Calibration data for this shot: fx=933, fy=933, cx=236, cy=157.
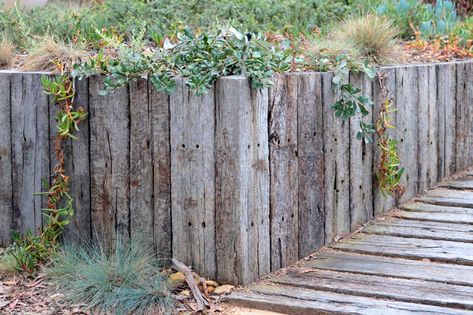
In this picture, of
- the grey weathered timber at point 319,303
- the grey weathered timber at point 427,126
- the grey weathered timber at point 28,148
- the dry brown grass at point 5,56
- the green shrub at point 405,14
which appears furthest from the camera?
the green shrub at point 405,14

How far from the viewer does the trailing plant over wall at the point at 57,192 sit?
5.49 meters

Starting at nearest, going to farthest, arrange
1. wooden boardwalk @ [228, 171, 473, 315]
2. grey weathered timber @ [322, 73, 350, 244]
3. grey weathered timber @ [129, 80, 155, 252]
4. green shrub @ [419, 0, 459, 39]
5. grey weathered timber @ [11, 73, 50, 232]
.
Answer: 1. wooden boardwalk @ [228, 171, 473, 315]
2. grey weathered timber @ [129, 80, 155, 252]
3. grey weathered timber @ [11, 73, 50, 232]
4. grey weathered timber @ [322, 73, 350, 244]
5. green shrub @ [419, 0, 459, 39]

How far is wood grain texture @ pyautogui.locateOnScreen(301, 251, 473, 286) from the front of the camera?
17.5ft

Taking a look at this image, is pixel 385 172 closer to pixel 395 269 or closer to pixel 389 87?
Result: pixel 389 87

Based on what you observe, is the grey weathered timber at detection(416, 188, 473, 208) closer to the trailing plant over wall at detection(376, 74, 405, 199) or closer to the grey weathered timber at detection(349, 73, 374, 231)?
the trailing plant over wall at detection(376, 74, 405, 199)

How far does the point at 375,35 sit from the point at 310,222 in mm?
1945

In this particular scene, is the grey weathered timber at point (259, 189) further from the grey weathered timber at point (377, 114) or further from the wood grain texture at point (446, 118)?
the wood grain texture at point (446, 118)

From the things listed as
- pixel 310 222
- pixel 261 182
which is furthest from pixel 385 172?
pixel 261 182

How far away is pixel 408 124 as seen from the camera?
7.28 metres

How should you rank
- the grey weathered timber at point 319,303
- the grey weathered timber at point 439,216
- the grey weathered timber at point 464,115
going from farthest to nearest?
1. the grey weathered timber at point 464,115
2. the grey weathered timber at point 439,216
3. the grey weathered timber at point 319,303

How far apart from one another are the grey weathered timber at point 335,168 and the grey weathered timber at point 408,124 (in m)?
0.94

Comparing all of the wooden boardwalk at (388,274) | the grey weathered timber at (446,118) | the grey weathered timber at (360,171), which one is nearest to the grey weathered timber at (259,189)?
the wooden boardwalk at (388,274)

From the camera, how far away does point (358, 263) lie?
5.63 meters

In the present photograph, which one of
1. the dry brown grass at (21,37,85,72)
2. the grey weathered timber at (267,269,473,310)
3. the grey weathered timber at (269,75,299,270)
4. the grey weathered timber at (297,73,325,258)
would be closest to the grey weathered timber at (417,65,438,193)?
the grey weathered timber at (297,73,325,258)
